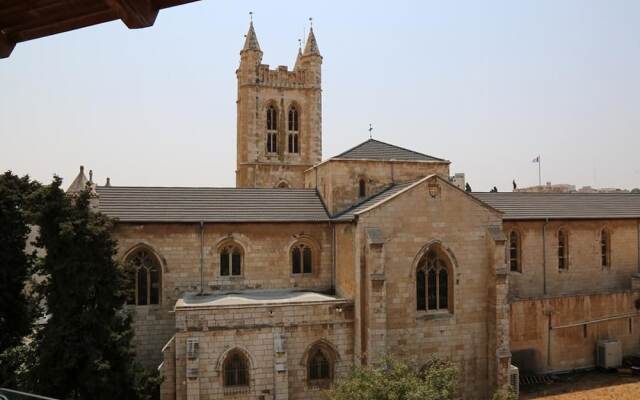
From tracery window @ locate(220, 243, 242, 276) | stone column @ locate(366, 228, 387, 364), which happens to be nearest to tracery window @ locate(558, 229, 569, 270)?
stone column @ locate(366, 228, 387, 364)

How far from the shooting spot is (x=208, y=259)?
2236cm

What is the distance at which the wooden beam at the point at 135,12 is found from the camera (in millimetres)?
4293

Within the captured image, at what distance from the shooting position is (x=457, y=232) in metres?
21.2

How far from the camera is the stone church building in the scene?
63.0 ft

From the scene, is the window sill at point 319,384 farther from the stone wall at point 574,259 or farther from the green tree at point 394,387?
the stone wall at point 574,259

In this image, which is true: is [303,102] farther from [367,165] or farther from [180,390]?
[180,390]

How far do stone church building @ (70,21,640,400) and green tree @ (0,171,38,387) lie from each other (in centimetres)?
360

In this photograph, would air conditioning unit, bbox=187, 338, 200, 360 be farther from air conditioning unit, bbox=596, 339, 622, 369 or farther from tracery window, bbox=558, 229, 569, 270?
tracery window, bbox=558, 229, 569, 270

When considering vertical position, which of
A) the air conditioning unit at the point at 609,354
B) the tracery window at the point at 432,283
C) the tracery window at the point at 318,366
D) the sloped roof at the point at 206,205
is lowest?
the air conditioning unit at the point at 609,354

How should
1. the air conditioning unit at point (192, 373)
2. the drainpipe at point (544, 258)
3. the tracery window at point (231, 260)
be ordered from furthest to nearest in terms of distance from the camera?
1. the drainpipe at point (544, 258)
2. the tracery window at point (231, 260)
3. the air conditioning unit at point (192, 373)

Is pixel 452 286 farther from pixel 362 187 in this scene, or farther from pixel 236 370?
pixel 236 370

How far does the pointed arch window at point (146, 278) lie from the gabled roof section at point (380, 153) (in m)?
10.1

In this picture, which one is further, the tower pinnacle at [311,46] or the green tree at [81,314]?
the tower pinnacle at [311,46]

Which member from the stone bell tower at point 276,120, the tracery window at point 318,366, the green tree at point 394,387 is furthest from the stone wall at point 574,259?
the stone bell tower at point 276,120
